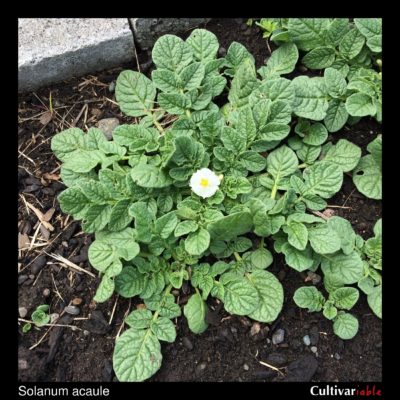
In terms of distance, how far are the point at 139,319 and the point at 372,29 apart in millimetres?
1925

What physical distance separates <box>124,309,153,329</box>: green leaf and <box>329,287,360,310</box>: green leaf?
88cm

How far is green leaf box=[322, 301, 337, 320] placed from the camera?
2.42m

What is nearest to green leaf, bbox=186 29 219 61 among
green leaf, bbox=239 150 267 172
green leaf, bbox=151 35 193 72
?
green leaf, bbox=151 35 193 72

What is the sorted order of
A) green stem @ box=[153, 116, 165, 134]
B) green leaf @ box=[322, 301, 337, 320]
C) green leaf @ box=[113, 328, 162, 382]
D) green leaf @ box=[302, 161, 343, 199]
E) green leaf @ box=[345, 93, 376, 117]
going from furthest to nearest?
green stem @ box=[153, 116, 165, 134] < green leaf @ box=[345, 93, 376, 117] < green leaf @ box=[302, 161, 343, 199] < green leaf @ box=[322, 301, 337, 320] < green leaf @ box=[113, 328, 162, 382]

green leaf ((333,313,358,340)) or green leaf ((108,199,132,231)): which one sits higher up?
green leaf ((108,199,132,231))

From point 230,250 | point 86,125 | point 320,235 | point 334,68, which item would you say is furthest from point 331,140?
point 86,125

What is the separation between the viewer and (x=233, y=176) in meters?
2.56

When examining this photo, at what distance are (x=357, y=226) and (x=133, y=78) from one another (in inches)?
55.9

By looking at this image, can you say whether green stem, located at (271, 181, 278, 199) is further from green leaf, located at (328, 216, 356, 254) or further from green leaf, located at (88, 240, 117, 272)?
green leaf, located at (88, 240, 117, 272)

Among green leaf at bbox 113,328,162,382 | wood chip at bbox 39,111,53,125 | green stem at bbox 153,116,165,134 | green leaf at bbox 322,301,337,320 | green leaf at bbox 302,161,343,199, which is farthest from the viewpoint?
wood chip at bbox 39,111,53,125

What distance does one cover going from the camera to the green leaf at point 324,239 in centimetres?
238

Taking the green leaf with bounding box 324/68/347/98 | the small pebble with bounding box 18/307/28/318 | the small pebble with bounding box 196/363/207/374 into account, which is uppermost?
the green leaf with bounding box 324/68/347/98

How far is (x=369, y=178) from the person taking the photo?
8.75 feet

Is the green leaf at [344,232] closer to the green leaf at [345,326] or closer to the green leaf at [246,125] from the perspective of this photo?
the green leaf at [345,326]
